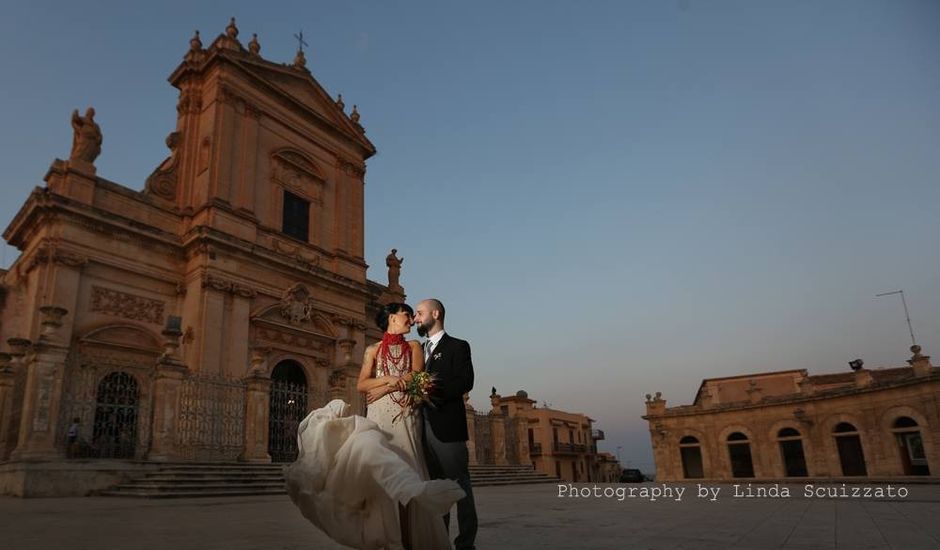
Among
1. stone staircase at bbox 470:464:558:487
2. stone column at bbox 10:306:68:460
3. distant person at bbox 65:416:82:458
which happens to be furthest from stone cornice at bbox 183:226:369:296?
stone staircase at bbox 470:464:558:487

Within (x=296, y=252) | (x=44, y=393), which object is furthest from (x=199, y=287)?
(x=44, y=393)

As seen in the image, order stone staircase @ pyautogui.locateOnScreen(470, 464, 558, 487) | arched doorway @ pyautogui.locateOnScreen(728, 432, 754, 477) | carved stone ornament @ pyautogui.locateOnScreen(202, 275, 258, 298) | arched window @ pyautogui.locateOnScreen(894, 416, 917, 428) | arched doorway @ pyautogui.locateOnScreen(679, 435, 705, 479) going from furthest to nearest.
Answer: arched doorway @ pyautogui.locateOnScreen(679, 435, 705, 479), arched doorway @ pyautogui.locateOnScreen(728, 432, 754, 477), arched window @ pyautogui.locateOnScreen(894, 416, 917, 428), stone staircase @ pyautogui.locateOnScreen(470, 464, 558, 487), carved stone ornament @ pyautogui.locateOnScreen(202, 275, 258, 298)

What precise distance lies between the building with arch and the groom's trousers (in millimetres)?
25165

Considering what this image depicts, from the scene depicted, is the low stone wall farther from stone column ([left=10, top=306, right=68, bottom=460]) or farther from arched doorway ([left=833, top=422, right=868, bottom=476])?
arched doorway ([left=833, top=422, right=868, bottom=476])

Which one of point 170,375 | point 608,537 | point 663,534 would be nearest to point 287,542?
point 608,537

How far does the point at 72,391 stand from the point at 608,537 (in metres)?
12.2

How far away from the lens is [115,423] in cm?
1361

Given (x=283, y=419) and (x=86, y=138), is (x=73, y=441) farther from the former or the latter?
(x=86, y=138)

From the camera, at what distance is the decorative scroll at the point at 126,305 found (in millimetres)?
15203

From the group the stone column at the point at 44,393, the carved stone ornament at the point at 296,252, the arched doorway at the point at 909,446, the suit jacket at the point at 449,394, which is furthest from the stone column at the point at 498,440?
the suit jacket at the point at 449,394

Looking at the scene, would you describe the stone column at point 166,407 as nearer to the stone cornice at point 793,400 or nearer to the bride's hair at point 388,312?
the bride's hair at point 388,312

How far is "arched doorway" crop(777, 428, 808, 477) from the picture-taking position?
26.8 m

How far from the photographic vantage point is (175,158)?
1900 cm

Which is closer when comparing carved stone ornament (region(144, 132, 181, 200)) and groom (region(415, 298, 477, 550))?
groom (region(415, 298, 477, 550))
